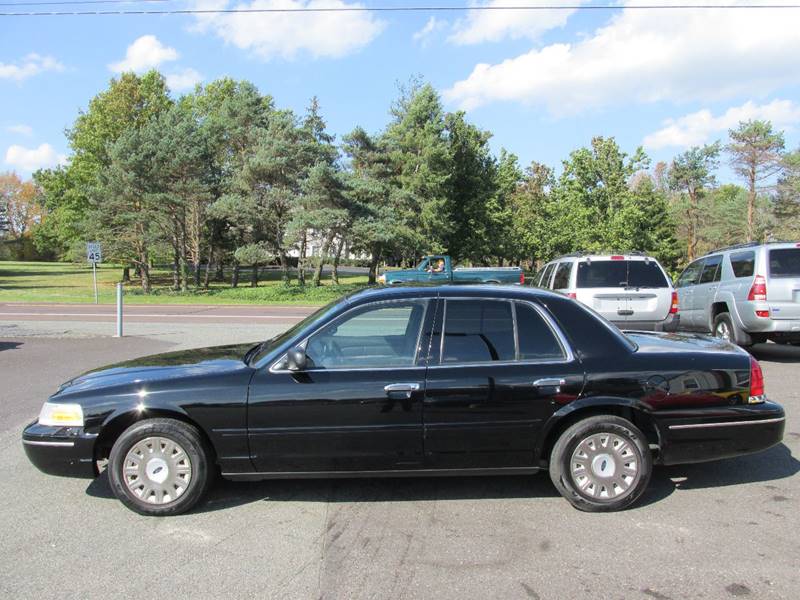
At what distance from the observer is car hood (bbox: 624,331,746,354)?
4.63 meters

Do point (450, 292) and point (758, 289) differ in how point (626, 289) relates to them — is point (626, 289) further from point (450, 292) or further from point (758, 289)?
point (450, 292)

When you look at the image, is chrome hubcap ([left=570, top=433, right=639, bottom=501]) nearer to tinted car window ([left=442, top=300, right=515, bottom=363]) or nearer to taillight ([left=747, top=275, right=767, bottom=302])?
tinted car window ([left=442, top=300, right=515, bottom=363])

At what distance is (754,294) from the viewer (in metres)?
9.55

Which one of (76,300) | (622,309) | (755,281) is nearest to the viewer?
(755,281)

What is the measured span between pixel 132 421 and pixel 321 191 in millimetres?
29119

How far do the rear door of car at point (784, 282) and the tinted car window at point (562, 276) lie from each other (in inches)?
122

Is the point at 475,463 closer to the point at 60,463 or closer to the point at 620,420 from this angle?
the point at 620,420

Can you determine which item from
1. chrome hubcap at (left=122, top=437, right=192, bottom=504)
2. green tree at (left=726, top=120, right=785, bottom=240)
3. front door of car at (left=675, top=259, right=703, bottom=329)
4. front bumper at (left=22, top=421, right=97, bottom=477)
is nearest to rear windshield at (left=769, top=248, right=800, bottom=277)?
front door of car at (left=675, top=259, right=703, bottom=329)

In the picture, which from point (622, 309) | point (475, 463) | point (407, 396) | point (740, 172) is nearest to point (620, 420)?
point (475, 463)

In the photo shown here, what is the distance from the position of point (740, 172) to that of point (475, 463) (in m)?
61.9

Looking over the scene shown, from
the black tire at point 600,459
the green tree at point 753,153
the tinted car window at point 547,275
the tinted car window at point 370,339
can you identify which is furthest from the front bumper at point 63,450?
the green tree at point 753,153

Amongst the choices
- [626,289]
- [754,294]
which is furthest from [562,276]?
[754,294]

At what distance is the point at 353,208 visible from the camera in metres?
33.7

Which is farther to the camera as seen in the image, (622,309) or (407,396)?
(622,309)
